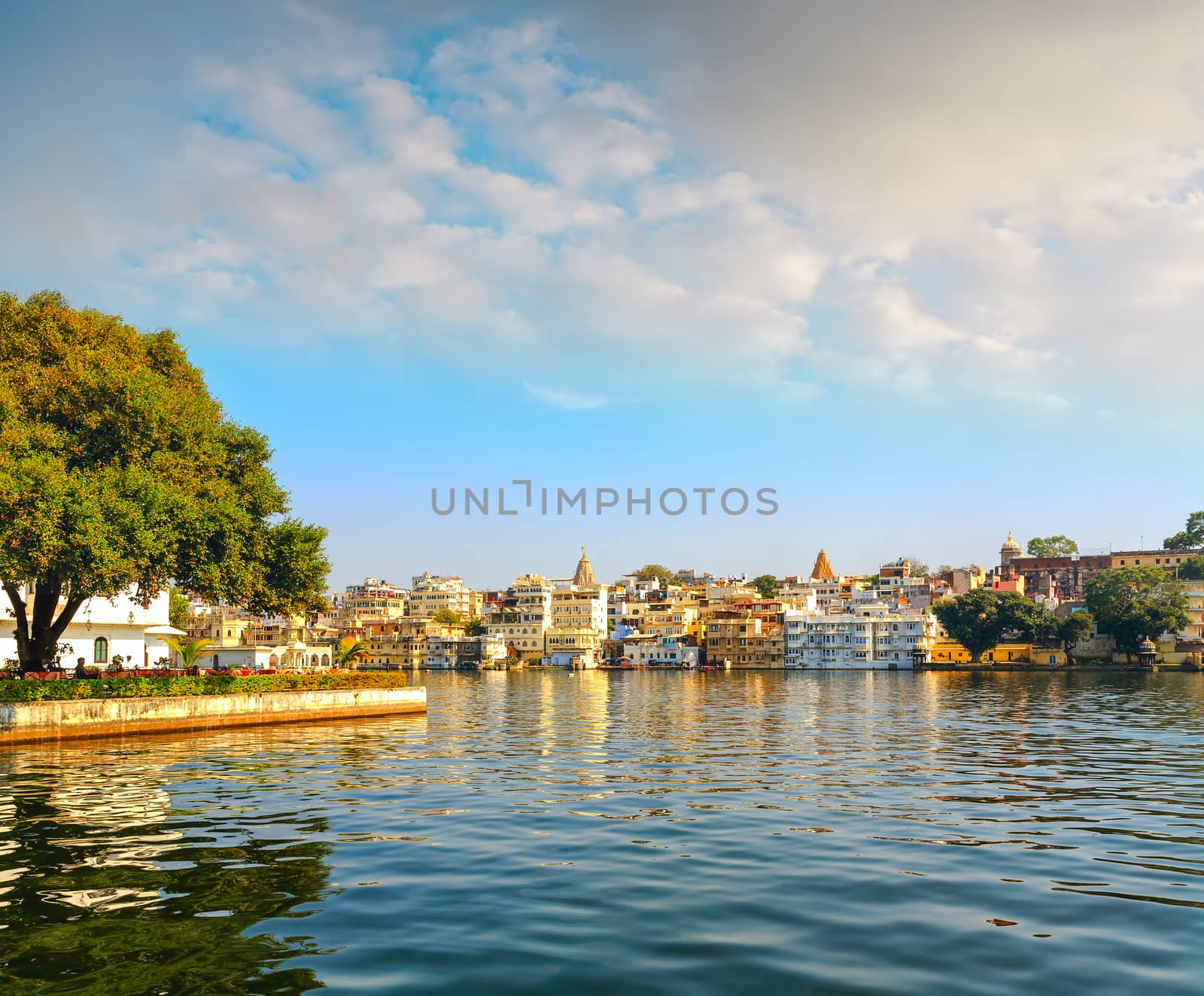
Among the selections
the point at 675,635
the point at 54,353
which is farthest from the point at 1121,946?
the point at 675,635

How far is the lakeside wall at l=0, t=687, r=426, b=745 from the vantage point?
27.8 meters

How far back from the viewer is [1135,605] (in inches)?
4262

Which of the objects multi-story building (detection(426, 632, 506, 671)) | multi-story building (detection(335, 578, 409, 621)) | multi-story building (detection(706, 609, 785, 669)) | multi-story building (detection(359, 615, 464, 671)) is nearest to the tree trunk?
multi-story building (detection(706, 609, 785, 669))

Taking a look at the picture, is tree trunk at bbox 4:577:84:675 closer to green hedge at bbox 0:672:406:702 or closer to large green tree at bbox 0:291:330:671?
large green tree at bbox 0:291:330:671

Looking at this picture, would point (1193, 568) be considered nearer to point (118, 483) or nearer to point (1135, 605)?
point (1135, 605)

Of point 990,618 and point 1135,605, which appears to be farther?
point 990,618

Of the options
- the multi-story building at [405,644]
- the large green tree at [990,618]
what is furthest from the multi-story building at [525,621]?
the large green tree at [990,618]

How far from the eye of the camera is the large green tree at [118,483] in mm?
29031

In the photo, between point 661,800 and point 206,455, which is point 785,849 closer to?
point 661,800

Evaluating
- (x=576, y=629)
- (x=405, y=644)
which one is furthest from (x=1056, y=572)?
(x=405, y=644)

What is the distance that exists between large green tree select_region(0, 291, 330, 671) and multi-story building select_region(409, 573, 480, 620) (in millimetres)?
144560

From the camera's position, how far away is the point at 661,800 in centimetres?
1792

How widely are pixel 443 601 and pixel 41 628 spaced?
153565 mm

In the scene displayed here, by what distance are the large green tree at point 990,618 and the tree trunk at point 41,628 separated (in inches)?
4120
